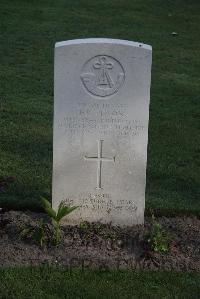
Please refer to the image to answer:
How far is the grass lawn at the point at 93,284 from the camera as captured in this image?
4.70 metres

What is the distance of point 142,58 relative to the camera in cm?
521

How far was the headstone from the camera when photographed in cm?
519

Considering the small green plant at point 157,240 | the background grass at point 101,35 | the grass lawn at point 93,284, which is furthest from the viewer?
the background grass at point 101,35

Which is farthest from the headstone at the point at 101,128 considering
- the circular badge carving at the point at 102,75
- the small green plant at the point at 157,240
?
the small green plant at the point at 157,240

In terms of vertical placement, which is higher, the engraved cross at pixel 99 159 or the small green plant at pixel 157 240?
the engraved cross at pixel 99 159

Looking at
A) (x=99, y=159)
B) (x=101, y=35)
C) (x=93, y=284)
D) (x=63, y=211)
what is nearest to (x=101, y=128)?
(x=99, y=159)

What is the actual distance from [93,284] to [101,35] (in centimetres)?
1048

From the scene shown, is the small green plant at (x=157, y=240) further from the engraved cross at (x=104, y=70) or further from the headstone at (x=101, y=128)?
the engraved cross at (x=104, y=70)

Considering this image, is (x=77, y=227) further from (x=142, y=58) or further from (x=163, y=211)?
(x=142, y=58)

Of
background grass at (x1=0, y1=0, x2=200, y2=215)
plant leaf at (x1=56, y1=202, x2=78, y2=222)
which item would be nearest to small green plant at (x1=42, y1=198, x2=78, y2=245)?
plant leaf at (x1=56, y1=202, x2=78, y2=222)

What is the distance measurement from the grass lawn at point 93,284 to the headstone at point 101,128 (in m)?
0.77

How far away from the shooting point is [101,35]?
1467cm

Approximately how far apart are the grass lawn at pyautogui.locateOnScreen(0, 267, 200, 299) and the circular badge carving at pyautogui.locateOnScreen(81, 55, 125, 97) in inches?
57.3

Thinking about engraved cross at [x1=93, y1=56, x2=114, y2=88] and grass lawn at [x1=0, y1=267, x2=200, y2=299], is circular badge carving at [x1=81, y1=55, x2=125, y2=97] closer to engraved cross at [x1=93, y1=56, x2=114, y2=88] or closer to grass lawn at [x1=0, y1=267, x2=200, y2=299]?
engraved cross at [x1=93, y1=56, x2=114, y2=88]
